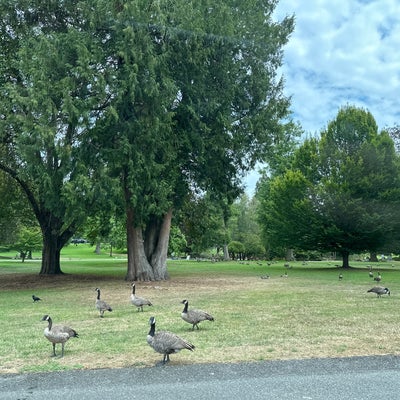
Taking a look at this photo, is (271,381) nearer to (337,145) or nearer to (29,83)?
(29,83)

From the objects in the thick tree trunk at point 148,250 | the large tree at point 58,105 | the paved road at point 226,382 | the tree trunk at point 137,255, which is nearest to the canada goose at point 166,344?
the paved road at point 226,382

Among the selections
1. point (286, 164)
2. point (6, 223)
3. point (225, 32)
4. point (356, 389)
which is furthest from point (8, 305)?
point (286, 164)

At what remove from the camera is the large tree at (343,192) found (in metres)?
35.8

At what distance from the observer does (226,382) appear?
680 cm

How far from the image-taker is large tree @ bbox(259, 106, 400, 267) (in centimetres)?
3578

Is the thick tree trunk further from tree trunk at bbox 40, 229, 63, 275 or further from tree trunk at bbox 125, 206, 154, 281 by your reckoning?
tree trunk at bbox 40, 229, 63, 275

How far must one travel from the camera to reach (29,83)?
21547 mm

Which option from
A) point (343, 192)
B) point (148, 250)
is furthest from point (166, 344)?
point (343, 192)

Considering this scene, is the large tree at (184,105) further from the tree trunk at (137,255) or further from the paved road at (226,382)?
the paved road at (226,382)

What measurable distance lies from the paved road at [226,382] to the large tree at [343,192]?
1163 inches

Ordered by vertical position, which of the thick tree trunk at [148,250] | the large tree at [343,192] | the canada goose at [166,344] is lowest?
the canada goose at [166,344]

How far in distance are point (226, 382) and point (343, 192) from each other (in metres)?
31.5

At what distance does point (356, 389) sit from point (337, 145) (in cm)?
3556

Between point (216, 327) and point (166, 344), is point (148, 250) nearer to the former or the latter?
point (216, 327)
